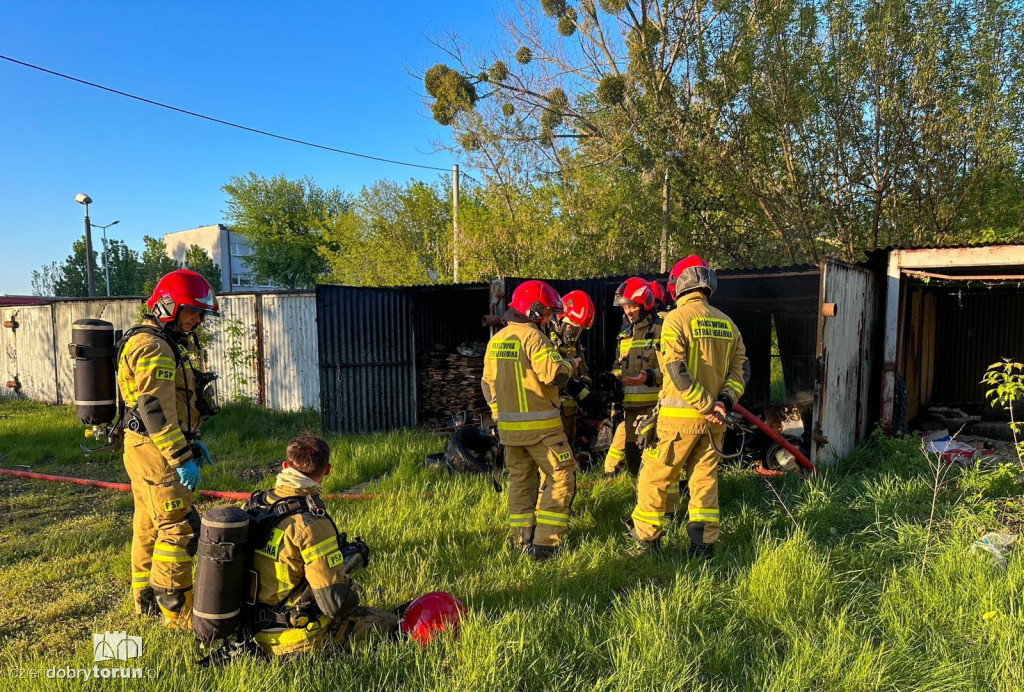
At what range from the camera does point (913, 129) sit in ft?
29.7

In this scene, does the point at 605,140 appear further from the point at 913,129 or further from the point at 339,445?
the point at 339,445

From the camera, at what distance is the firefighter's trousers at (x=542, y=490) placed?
391 cm

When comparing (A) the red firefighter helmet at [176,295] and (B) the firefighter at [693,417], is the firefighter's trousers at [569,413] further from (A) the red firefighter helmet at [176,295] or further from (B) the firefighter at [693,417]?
(A) the red firefighter helmet at [176,295]

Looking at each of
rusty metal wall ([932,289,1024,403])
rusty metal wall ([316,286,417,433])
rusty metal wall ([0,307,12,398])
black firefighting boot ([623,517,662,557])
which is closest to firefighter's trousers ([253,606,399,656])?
black firefighting boot ([623,517,662,557])

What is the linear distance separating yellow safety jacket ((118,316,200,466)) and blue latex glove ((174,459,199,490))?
3 cm

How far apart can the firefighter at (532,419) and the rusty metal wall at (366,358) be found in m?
4.57

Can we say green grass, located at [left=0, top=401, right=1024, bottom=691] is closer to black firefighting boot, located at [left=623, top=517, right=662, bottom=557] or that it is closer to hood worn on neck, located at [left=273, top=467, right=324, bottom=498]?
black firefighting boot, located at [left=623, top=517, right=662, bottom=557]

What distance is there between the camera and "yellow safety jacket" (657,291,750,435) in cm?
373

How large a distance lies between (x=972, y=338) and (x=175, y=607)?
11.8 m

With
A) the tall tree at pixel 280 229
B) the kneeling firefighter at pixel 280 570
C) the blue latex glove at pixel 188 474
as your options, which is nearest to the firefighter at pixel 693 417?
the kneeling firefighter at pixel 280 570

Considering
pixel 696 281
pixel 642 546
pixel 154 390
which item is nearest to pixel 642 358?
pixel 696 281

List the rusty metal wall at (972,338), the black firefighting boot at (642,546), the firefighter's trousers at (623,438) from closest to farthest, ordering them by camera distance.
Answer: the black firefighting boot at (642,546) < the firefighter's trousers at (623,438) < the rusty metal wall at (972,338)

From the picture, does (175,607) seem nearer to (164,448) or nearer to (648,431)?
(164,448)

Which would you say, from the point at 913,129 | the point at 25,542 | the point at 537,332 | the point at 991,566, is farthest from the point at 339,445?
the point at 913,129
